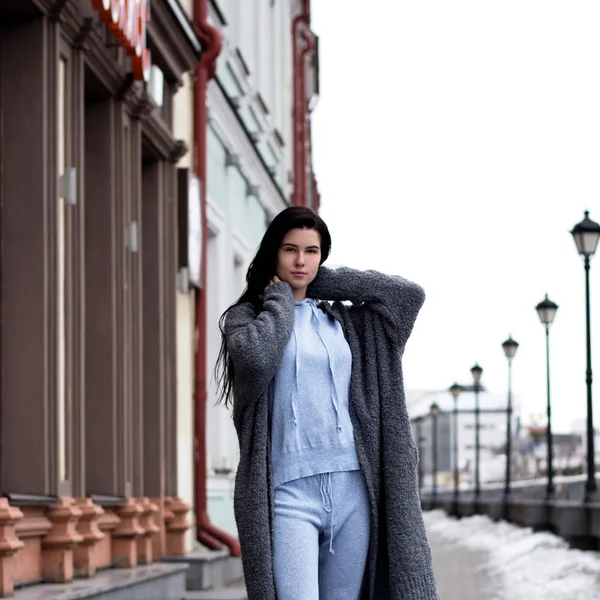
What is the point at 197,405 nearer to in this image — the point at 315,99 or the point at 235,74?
the point at 235,74

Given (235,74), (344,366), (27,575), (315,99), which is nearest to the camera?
(344,366)

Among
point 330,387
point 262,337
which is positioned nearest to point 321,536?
point 330,387

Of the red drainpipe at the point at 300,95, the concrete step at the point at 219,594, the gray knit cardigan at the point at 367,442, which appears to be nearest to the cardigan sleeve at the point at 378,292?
the gray knit cardigan at the point at 367,442

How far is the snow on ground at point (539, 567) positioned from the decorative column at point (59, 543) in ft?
18.4

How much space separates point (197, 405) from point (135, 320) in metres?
3.00

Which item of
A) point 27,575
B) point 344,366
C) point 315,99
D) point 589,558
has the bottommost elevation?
point 589,558

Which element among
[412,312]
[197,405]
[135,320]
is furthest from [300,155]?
[412,312]

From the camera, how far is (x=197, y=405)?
14367mm

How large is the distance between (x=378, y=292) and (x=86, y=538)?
5.35 meters

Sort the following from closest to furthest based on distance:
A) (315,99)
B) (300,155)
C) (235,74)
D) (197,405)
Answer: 1. (197,405)
2. (235,74)
3. (300,155)
4. (315,99)

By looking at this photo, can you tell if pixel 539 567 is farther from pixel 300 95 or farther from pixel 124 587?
pixel 300 95

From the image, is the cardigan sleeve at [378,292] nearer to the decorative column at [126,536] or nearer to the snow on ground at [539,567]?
the decorative column at [126,536]

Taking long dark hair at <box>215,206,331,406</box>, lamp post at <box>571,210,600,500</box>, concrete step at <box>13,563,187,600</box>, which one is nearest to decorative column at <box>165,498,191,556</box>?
concrete step at <box>13,563,187,600</box>

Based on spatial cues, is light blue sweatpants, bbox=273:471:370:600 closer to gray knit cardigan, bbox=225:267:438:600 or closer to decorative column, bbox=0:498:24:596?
gray knit cardigan, bbox=225:267:438:600
